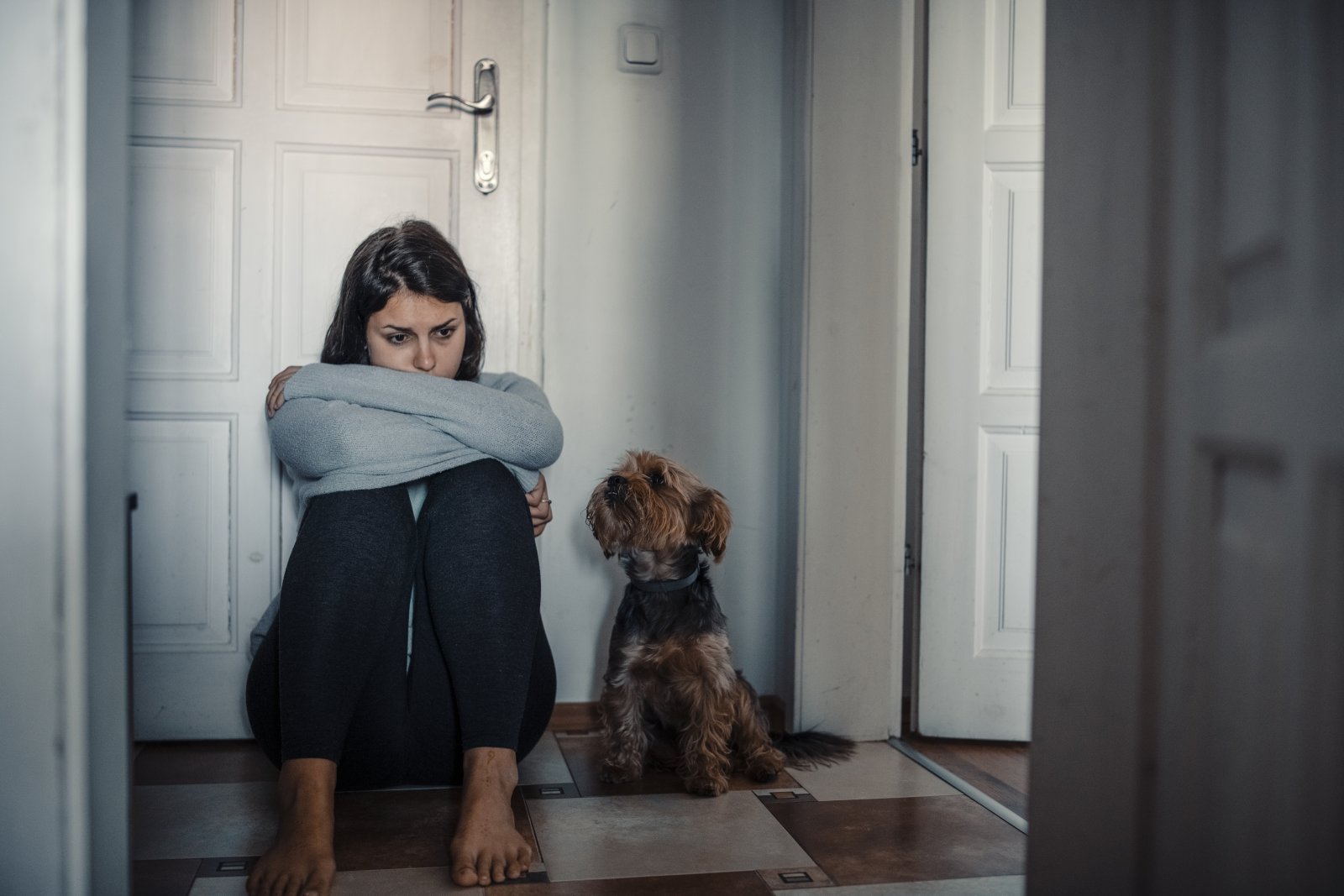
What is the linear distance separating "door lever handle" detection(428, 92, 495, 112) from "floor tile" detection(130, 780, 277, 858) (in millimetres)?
1451

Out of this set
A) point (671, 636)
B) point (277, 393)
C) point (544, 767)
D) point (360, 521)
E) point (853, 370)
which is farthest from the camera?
point (853, 370)

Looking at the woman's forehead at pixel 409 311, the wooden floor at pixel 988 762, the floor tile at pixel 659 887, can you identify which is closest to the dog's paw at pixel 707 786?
the floor tile at pixel 659 887

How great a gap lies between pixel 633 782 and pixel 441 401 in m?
0.80

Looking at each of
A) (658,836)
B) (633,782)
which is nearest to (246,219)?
(633,782)

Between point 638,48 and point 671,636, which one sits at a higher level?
point 638,48

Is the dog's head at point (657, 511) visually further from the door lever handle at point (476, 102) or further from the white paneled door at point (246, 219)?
the door lever handle at point (476, 102)

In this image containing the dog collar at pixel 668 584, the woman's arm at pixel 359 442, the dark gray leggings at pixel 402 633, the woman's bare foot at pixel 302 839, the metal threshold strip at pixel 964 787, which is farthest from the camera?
the dog collar at pixel 668 584

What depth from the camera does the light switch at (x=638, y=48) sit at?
89.5 inches

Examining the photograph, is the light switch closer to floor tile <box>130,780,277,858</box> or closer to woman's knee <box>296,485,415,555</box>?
woman's knee <box>296,485,415,555</box>

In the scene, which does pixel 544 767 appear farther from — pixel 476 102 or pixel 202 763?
pixel 476 102

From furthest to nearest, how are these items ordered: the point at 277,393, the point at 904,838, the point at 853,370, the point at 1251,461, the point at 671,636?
the point at 853,370 → the point at 671,636 → the point at 277,393 → the point at 904,838 → the point at 1251,461

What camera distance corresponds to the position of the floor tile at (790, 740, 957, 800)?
1.79 metres

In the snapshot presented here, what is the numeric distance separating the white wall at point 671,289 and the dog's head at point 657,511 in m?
0.43

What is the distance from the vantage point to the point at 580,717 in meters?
2.28
